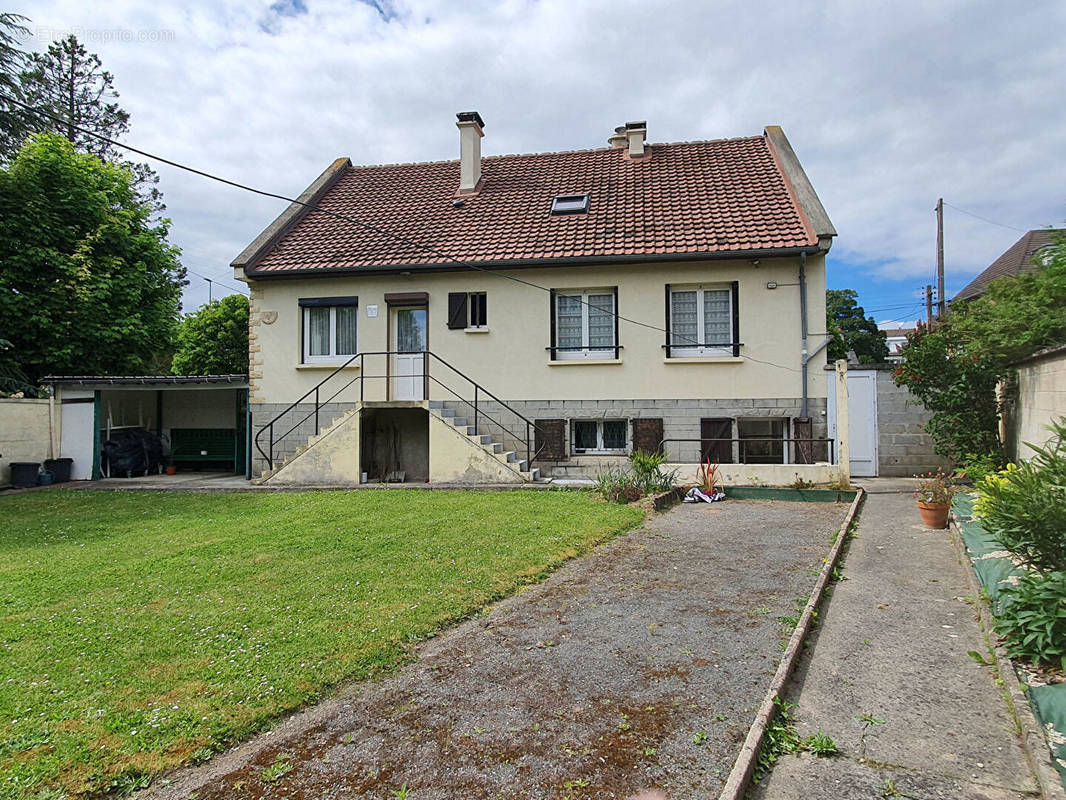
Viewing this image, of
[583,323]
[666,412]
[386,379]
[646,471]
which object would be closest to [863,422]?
[666,412]

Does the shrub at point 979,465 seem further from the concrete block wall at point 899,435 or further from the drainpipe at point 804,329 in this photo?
the drainpipe at point 804,329

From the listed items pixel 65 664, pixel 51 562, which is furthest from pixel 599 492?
pixel 65 664

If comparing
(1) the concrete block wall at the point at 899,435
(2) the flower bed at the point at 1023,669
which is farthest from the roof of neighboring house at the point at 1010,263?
(2) the flower bed at the point at 1023,669

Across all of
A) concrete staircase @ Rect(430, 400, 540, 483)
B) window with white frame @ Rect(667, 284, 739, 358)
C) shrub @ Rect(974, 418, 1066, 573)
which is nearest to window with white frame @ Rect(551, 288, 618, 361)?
window with white frame @ Rect(667, 284, 739, 358)

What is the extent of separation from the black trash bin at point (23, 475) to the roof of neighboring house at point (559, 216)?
6.68 meters

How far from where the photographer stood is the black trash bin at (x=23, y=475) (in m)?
15.0

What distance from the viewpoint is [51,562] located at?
23.4ft

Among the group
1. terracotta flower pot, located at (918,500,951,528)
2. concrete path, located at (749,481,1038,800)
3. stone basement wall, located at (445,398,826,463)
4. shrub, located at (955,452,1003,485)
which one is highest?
stone basement wall, located at (445,398,826,463)

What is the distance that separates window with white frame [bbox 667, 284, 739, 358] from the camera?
14516mm

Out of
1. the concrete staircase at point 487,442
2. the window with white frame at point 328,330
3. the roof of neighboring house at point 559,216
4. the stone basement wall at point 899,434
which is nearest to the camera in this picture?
the concrete staircase at point 487,442

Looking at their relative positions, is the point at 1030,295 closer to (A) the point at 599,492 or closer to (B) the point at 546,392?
(A) the point at 599,492

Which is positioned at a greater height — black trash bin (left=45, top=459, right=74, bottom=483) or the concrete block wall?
the concrete block wall

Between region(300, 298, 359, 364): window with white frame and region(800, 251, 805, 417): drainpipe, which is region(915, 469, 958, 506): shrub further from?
region(300, 298, 359, 364): window with white frame

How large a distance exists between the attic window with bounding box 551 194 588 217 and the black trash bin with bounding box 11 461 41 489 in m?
13.7
